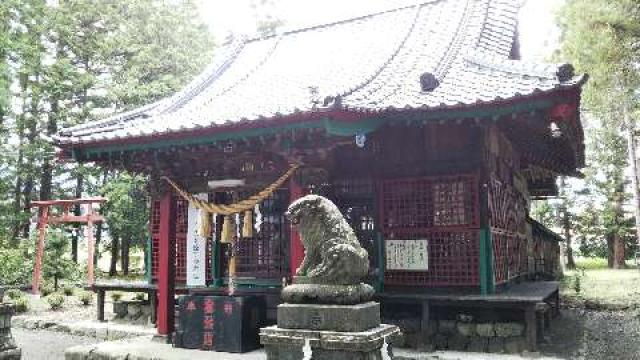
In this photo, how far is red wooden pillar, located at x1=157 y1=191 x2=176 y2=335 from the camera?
10672 millimetres

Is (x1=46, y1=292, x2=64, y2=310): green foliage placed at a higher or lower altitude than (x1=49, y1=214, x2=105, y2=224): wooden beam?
lower

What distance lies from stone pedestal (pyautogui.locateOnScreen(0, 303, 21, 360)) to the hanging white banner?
363cm

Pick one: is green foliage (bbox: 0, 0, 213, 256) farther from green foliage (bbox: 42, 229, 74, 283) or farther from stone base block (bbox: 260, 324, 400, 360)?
stone base block (bbox: 260, 324, 400, 360)

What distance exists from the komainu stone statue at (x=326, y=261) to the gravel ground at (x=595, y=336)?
4.45 meters

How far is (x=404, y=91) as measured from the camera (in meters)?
10.0

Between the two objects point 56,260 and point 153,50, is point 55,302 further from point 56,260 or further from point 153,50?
point 153,50

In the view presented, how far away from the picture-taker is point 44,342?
12836 millimetres

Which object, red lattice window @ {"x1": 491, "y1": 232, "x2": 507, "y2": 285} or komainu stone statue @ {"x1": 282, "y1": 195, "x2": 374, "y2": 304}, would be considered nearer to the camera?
komainu stone statue @ {"x1": 282, "y1": 195, "x2": 374, "y2": 304}

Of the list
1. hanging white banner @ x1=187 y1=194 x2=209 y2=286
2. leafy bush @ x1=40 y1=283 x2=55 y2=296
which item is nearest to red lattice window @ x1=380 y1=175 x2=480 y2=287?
hanging white banner @ x1=187 y1=194 x2=209 y2=286

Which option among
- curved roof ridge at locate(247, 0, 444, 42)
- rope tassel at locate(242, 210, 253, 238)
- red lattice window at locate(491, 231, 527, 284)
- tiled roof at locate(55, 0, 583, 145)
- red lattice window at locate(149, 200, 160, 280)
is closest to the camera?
tiled roof at locate(55, 0, 583, 145)

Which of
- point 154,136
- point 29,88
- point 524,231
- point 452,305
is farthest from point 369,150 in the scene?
point 29,88

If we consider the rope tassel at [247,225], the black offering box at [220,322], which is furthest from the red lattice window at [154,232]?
the rope tassel at [247,225]

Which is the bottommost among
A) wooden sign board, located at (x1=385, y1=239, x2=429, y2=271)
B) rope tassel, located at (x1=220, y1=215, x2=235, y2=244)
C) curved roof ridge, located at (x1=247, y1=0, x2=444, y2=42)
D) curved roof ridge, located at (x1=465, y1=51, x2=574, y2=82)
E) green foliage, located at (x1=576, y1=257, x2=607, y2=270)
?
green foliage, located at (x1=576, y1=257, x2=607, y2=270)

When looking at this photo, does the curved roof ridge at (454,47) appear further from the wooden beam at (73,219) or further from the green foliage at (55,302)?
the wooden beam at (73,219)
